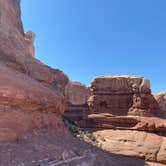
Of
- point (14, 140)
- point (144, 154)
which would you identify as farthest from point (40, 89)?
point (144, 154)

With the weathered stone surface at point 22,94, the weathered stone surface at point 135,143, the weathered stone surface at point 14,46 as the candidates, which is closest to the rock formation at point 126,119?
the weathered stone surface at point 135,143

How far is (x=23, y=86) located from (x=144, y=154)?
9.52 meters

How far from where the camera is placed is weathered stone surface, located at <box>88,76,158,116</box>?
27594mm

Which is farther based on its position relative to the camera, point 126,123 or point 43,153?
point 126,123

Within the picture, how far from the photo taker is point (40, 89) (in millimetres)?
8680

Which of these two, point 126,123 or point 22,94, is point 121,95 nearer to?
point 126,123

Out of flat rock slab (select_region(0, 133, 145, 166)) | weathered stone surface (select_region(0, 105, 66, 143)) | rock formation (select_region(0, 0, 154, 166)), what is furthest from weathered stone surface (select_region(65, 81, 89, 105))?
flat rock slab (select_region(0, 133, 145, 166))

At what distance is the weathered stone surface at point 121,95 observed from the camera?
27.6 m

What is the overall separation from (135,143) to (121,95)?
13116 mm

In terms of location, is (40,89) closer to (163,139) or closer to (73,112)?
(163,139)

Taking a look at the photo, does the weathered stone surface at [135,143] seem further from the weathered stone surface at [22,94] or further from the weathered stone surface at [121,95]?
the weathered stone surface at [121,95]

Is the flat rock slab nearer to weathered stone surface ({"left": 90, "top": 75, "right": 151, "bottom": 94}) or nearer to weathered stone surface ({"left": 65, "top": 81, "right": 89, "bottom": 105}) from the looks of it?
weathered stone surface ({"left": 90, "top": 75, "right": 151, "bottom": 94})

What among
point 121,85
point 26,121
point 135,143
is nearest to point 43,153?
point 26,121

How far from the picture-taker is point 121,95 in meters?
28.3
